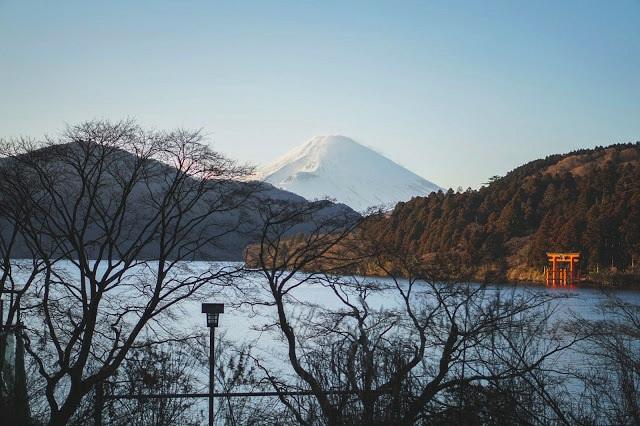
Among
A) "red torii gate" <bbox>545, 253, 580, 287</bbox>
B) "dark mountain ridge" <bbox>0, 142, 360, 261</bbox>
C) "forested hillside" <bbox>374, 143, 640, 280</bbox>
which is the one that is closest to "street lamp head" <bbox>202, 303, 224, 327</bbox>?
"dark mountain ridge" <bbox>0, 142, 360, 261</bbox>

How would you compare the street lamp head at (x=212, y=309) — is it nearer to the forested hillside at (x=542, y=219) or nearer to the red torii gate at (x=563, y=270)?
the forested hillside at (x=542, y=219)

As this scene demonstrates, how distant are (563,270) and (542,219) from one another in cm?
1299

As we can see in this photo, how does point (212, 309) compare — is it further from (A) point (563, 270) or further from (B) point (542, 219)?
(B) point (542, 219)

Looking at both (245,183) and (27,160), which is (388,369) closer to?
(245,183)

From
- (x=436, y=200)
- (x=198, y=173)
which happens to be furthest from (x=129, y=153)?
(x=436, y=200)

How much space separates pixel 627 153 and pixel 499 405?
115406mm

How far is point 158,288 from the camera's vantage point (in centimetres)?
1160

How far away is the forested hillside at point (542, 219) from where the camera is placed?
225ft

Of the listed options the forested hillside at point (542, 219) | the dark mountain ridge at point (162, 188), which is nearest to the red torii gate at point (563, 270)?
the forested hillside at point (542, 219)

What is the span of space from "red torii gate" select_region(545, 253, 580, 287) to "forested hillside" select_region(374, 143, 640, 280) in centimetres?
189

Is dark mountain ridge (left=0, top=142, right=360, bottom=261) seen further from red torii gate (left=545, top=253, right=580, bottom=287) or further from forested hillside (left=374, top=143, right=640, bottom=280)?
red torii gate (left=545, top=253, right=580, bottom=287)

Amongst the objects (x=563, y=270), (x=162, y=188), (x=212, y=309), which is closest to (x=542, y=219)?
(x=563, y=270)

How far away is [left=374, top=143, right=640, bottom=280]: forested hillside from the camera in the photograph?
68.6 m

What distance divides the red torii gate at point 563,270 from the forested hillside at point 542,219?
1.89 metres
